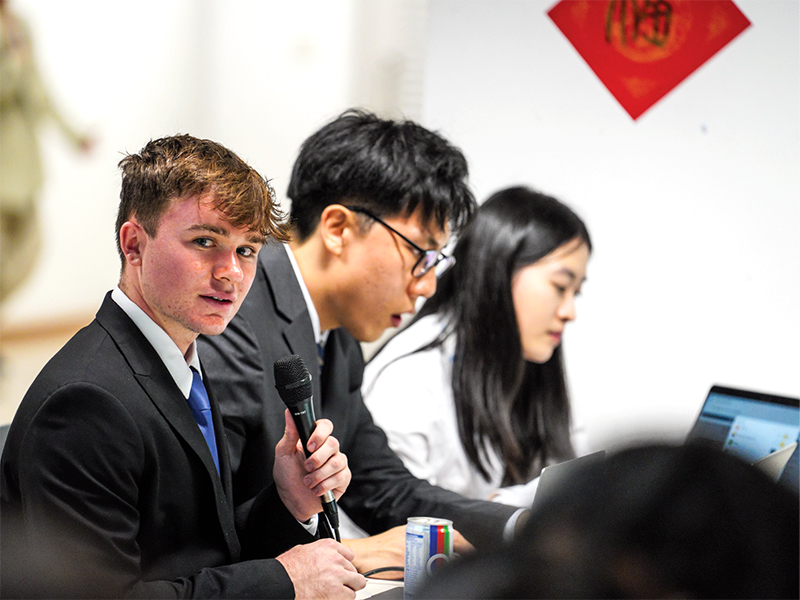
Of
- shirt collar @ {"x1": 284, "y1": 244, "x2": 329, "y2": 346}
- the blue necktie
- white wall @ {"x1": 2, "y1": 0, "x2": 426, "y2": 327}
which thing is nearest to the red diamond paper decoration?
white wall @ {"x1": 2, "y1": 0, "x2": 426, "y2": 327}

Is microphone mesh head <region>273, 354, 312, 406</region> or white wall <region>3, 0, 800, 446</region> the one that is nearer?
microphone mesh head <region>273, 354, 312, 406</region>

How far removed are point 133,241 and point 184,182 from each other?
0.12 metres

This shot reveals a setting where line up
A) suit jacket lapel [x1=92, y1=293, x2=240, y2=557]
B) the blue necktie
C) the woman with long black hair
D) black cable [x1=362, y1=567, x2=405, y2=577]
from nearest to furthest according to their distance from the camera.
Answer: suit jacket lapel [x1=92, y1=293, x2=240, y2=557], the blue necktie, black cable [x1=362, y1=567, x2=405, y2=577], the woman with long black hair

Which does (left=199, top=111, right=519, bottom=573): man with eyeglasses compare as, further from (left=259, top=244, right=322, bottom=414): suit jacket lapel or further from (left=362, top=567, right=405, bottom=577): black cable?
(left=362, top=567, right=405, bottom=577): black cable

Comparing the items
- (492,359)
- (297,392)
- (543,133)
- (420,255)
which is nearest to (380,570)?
(297,392)

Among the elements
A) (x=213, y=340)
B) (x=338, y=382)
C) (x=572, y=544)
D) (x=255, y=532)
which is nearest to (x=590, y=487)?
(x=572, y=544)

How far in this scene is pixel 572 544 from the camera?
431mm

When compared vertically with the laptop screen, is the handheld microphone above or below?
above

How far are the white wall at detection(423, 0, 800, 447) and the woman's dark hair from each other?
17.7 inches

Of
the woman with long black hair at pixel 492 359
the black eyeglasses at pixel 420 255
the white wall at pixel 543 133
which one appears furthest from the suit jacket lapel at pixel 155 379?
the white wall at pixel 543 133

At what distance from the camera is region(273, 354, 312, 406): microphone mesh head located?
1.19 meters

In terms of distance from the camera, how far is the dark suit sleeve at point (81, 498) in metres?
1.01

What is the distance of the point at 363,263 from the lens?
1.75 m

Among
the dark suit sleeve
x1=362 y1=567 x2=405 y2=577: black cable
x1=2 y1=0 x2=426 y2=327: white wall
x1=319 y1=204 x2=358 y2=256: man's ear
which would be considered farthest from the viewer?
x1=2 y1=0 x2=426 y2=327: white wall
